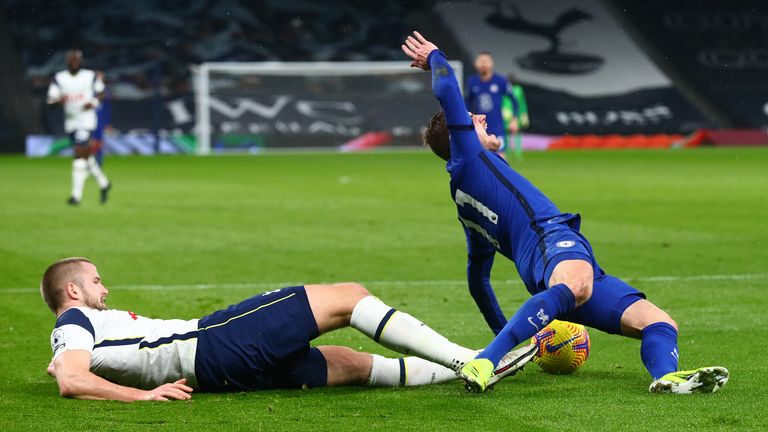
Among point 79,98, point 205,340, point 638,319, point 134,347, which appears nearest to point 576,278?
point 638,319

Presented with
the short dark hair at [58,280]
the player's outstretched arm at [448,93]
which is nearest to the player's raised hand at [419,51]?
the player's outstretched arm at [448,93]

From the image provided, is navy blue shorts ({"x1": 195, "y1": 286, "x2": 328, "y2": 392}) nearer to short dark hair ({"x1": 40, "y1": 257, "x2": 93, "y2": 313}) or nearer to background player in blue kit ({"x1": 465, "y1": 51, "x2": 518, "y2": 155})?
short dark hair ({"x1": 40, "y1": 257, "x2": 93, "y2": 313})

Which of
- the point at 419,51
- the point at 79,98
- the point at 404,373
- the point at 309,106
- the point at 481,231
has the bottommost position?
the point at 309,106

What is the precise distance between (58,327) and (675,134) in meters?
34.4

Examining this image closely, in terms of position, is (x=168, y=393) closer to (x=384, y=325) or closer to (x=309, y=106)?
(x=384, y=325)

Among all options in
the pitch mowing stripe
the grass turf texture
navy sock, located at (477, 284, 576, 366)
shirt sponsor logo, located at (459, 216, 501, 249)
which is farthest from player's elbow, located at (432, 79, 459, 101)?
the pitch mowing stripe

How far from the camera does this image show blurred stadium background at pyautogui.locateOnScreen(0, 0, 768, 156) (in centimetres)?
3612

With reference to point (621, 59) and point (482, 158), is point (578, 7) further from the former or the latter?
point (482, 158)

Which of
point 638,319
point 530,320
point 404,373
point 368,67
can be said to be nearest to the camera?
point 530,320

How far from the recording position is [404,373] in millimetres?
5699

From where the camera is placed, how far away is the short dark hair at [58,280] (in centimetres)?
550

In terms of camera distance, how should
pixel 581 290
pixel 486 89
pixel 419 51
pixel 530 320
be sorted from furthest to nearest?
pixel 486 89
pixel 419 51
pixel 581 290
pixel 530 320

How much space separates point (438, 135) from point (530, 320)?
1.17 m

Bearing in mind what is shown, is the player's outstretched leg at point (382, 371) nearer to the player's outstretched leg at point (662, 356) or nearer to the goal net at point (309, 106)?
the player's outstretched leg at point (662, 356)
